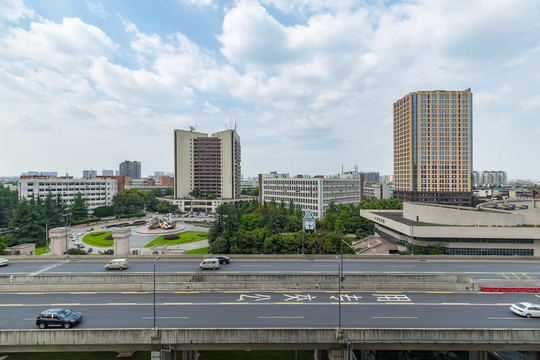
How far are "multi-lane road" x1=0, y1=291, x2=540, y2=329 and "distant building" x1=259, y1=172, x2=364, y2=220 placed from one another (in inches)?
2842

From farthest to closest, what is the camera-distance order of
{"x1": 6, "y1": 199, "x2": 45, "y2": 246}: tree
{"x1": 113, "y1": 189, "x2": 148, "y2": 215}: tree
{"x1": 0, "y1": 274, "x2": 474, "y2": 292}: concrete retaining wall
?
{"x1": 113, "y1": 189, "x2": 148, "y2": 215}: tree
{"x1": 6, "y1": 199, "x2": 45, "y2": 246}: tree
{"x1": 0, "y1": 274, "x2": 474, "y2": 292}: concrete retaining wall

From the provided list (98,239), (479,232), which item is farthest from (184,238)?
(479,232)

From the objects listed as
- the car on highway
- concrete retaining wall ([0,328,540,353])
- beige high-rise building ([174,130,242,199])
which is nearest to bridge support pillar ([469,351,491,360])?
the car on highway

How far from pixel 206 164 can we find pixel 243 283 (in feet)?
416

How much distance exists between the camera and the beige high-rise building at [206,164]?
481 feet

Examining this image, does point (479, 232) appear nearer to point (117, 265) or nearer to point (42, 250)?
point (117, 265)

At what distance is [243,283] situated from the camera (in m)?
27.8

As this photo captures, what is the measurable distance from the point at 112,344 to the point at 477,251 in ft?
173

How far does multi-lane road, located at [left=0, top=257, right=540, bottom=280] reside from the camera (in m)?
33.0

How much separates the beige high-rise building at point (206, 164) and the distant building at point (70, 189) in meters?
32.5

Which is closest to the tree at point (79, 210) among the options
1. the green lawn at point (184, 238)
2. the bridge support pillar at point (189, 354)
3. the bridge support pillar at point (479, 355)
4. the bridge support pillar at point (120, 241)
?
the green lawn at point (184, 238)

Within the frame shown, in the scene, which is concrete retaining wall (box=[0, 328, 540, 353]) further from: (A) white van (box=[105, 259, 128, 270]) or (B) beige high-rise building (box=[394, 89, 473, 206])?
(B) beige high-rise building (box=[394, 89, 473, 206])

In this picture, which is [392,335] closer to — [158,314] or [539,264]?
[158,314]

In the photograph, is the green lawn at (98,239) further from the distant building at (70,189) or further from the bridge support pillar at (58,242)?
the distant building at (70,189)
